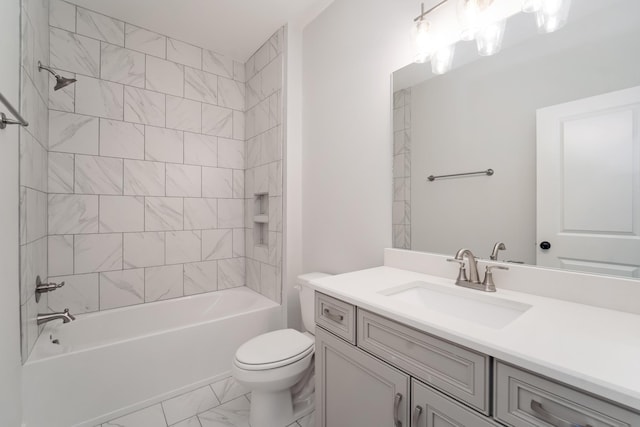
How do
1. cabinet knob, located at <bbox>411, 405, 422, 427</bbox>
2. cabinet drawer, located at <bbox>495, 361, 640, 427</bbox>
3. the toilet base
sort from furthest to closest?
the toilet base → cabinet knob, located at <bbox>411, 405, 422, 427</bbox> → cabinet drawer, located at <bbox>495, 361, 640, 427</bbox>

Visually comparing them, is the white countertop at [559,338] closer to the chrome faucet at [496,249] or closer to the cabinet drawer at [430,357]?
the cabinet drawer at [430,357]

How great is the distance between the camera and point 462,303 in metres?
1.09

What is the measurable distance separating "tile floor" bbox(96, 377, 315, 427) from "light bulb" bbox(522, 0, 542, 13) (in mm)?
2194

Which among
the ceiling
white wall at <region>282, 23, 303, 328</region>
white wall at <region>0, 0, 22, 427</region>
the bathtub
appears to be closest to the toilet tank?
white wall at <region>282, 23, 303, 328</region>

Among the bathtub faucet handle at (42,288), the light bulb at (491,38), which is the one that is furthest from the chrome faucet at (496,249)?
the bathtub faucet handle at (42,288)

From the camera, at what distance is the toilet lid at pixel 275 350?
142cm

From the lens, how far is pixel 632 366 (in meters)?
0.55

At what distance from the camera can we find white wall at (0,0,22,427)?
1061 mm

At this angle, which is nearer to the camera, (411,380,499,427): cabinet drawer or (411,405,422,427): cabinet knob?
(411,380,499,427): cabinet drawer

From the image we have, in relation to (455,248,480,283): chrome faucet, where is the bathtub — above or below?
below

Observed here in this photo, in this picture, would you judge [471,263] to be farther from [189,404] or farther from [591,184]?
[189,404]

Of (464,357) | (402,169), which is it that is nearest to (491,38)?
(402,169)

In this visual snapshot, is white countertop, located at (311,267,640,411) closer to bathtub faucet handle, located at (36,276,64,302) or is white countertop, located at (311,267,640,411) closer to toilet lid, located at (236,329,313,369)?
toilet lid, located at (236,329,313,369)

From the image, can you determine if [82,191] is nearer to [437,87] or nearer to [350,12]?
[350,12]
